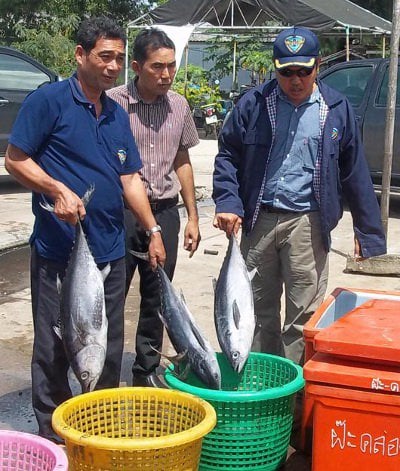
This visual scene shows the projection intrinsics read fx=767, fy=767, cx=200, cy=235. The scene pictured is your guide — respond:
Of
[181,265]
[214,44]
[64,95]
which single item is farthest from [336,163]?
[214,44]

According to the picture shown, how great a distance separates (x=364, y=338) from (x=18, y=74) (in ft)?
29.7

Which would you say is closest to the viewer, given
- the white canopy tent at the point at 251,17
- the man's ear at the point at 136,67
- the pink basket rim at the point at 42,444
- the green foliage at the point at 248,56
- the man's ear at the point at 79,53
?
the pink basket rim at the point at 42,444

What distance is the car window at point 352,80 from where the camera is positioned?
32.0 feet

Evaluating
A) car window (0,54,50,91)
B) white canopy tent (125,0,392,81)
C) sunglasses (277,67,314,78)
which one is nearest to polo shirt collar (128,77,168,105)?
sunglasses (277,67,314,78)

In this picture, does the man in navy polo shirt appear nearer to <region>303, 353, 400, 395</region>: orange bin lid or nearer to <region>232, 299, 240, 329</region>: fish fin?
<region>232, 299, 240, 329</region>: fish fin

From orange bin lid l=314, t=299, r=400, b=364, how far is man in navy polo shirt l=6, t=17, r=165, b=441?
3.53 ft

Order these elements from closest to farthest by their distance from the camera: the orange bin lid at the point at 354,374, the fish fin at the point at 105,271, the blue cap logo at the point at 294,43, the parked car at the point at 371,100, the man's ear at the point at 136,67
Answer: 1. the orange bin lid at the point at 354,374
2. the fish fin at the point at 105,271
3. the blue cap logo at the point at 294,43
4. the man's ear at the point at 136,67
5. the parked car at the point at 371,100

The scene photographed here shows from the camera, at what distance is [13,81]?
1095cm

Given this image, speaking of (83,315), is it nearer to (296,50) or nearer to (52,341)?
(52,341)

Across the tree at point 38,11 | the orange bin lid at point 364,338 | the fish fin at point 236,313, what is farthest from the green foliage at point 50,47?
the orange bin lid at point 364,338

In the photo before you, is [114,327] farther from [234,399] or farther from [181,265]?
[181,265]

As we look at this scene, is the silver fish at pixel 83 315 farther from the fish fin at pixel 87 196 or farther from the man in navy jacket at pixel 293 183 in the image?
the man in navy jacket at pixel 293 183

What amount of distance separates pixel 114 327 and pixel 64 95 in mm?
1107

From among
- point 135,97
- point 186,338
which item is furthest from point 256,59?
point 186,338
